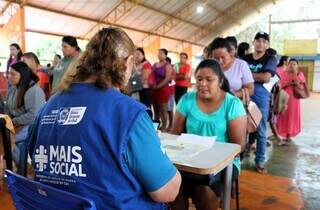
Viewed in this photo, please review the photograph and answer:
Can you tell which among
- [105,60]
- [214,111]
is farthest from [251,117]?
[105,60]

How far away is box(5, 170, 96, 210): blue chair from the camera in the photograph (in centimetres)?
102

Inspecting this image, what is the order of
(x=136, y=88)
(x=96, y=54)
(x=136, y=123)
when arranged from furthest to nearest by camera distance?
(x=136, y=88), (x=96, y=54), (x=136, y=123)

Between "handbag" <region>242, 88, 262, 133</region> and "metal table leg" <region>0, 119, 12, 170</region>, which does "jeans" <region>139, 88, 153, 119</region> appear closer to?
"metal table leg" <region>0, 119, 12, 170</region>

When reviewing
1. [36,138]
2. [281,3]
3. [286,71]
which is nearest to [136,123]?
[36,138]

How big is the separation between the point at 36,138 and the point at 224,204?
3.88ft

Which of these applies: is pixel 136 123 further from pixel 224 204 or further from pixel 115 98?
pixel 224 204

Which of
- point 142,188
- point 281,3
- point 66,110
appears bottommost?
point 142,188

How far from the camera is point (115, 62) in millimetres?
1212

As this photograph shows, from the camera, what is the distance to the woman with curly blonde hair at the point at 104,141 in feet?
3.64

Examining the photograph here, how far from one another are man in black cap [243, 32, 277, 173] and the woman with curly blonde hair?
2751mm

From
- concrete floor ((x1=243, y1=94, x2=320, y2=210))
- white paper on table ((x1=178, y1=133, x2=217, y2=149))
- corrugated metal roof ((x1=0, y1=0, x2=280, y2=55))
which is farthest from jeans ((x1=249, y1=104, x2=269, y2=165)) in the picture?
corrugated metal roof ((x1=0, y1=0, x2=280, y2=55))

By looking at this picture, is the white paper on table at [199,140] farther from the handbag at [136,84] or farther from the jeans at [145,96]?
the jeans at [145,96]

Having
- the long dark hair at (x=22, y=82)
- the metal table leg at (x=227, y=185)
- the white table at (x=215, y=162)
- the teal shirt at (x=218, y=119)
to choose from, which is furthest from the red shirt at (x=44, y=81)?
the metal table leg at (x=227, y=185)

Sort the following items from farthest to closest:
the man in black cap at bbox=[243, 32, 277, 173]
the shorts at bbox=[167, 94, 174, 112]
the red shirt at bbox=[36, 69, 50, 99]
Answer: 1. the red shirt at bbox=[36, 69, 50, 99]
2. the shorts at bbox=[167, 94, 174, 112]
3. the man in black cap at bbox=[243, 32, 277, 173]
